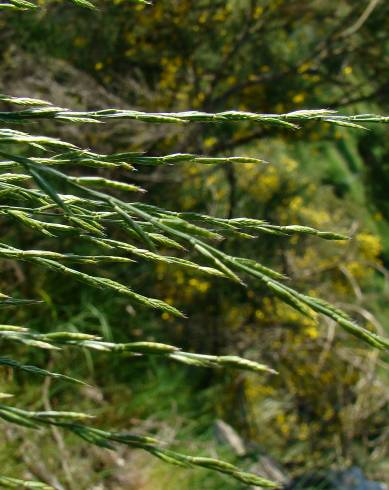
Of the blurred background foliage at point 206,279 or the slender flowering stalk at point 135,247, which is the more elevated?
the slender flowering stalk at point 135,247

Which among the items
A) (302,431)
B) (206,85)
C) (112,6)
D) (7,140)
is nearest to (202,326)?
(302,431)

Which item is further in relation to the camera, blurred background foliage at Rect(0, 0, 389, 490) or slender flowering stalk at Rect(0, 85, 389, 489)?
blurred background foliage at Rect(0, 0, 389, 490)

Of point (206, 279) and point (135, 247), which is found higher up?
point (135, 247)

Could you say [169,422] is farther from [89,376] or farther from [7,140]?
[7,140]

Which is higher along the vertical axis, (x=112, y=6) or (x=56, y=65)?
(x=112, y=6)

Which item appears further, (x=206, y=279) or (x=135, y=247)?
(x=206, y=279)

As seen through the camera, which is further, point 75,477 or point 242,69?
point 242,69

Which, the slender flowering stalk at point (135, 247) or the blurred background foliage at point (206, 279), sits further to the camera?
the blurred background foliage at point (206, 279)

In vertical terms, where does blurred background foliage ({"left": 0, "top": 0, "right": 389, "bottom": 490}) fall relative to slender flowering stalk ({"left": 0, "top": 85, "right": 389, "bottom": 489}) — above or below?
below
